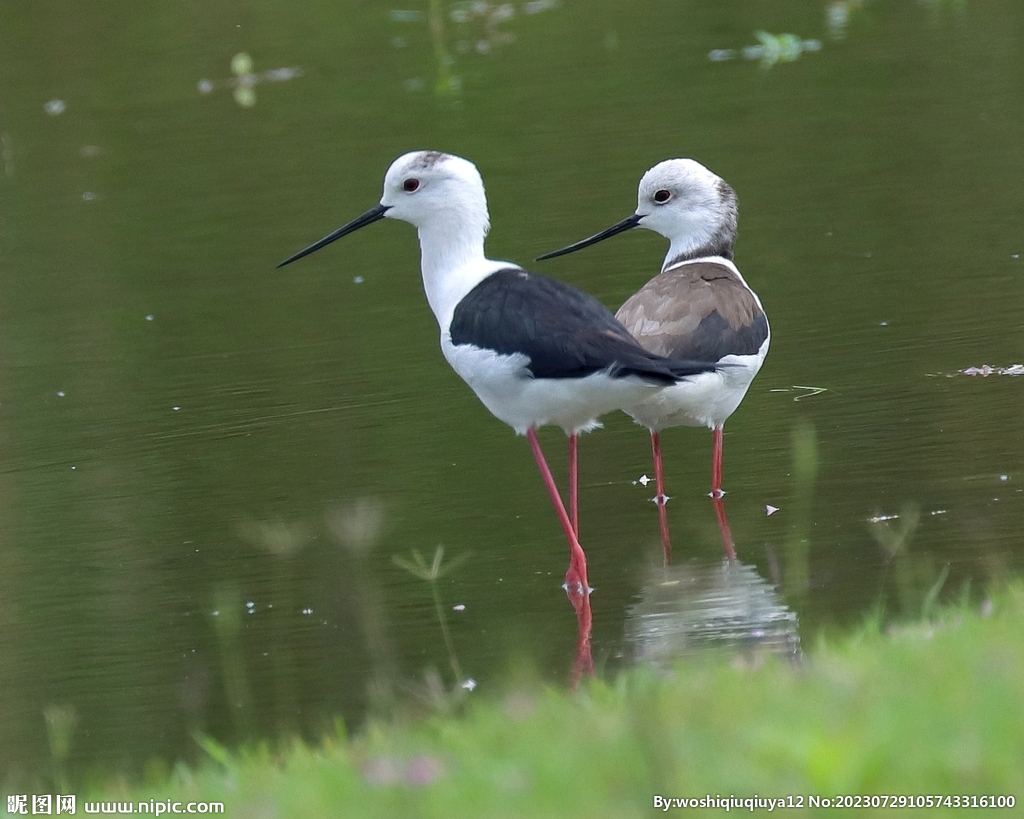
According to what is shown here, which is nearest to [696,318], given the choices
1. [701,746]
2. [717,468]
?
[717,468]

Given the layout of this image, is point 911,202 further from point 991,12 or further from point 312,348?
point 991,12

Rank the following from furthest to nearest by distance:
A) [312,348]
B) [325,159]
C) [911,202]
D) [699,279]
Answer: [325,159] → [911,202] → [312,348] → [699,279]

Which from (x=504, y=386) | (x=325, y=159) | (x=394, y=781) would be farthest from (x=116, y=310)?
(x=394, y=781)

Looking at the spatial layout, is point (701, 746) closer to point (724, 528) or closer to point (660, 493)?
point (724, 528)

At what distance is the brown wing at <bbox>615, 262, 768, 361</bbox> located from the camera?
257 inches

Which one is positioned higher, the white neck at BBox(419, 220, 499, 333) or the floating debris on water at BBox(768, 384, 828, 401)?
the white neck at BBox(419, 220, 499, 333)

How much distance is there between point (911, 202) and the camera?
34.7 feet

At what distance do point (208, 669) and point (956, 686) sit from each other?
2645mm

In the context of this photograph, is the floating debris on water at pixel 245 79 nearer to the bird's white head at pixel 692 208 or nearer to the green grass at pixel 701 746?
the bird's white head at pixel 692 208

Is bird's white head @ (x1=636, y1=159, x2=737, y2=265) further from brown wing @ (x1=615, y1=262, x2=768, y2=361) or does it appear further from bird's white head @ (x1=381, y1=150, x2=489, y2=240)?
bird's white head @ (x1=381, y1=150, x2=489, y2=240)

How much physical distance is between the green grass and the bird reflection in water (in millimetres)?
796

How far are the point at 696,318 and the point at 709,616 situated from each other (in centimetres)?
159

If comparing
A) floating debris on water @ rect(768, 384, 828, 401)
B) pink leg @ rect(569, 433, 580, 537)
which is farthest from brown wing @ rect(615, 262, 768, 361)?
floating debris on water @ rect(768, 384, 828, 401)

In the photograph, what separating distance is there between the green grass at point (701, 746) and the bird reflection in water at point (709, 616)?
80 centimetres
